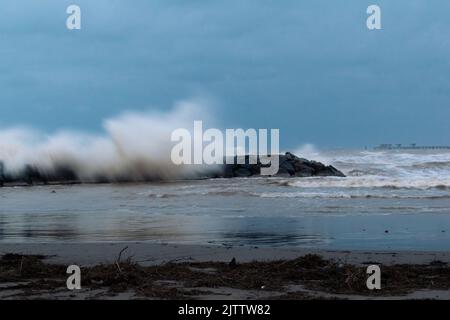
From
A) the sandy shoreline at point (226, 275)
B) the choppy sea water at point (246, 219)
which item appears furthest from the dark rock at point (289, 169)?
the sandy shoreline at point (226, 275)

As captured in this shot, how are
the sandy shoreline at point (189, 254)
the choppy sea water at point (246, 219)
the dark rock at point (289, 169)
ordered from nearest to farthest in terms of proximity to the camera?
1. the sandy shoreline at point (189, 254)
2. the choppy sea water at point (246, 219)
3. the dark rock at point (289, 169)

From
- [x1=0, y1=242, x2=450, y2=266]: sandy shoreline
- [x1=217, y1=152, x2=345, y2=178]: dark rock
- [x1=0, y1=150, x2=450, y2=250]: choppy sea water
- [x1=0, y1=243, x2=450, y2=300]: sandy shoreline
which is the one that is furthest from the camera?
[x1=217, y1=152, x2=345, y2=178]: dark rock

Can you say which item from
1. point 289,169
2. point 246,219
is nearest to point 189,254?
point 246,219

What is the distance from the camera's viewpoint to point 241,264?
23.9 feet

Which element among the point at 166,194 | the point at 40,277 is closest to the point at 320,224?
the point at 40,277

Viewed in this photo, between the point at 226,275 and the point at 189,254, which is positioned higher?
the point at 226,275

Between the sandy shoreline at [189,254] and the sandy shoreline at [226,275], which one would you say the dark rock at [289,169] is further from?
the sandy shoreline at [226,275]

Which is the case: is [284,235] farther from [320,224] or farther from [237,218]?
[237,218]

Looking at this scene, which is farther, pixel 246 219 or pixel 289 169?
pixel 289 169

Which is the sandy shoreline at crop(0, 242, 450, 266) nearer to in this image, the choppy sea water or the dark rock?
the choppy sea water

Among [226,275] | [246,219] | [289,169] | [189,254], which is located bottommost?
[289,169]

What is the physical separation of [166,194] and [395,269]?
16992 mm

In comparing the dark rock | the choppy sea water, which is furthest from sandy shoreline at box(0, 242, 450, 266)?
the dark rock

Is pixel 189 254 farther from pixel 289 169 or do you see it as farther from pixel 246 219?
pixel 289 169
